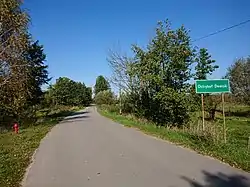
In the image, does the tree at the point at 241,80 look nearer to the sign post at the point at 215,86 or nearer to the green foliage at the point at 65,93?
the sign post at the point at 215,86

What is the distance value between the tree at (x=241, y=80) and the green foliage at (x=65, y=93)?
4198cm

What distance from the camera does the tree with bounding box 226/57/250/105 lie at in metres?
47.5

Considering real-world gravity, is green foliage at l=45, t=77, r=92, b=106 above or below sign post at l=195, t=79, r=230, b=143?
above

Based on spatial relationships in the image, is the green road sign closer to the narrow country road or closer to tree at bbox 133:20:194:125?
the narrow country road

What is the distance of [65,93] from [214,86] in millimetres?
86920

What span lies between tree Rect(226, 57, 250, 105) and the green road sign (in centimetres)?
3557

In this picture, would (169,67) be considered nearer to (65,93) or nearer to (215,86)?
(215,86)

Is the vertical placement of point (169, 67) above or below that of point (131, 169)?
above

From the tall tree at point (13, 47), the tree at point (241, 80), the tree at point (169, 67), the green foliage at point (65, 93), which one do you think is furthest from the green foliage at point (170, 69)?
the green foliage at point (65, 93)

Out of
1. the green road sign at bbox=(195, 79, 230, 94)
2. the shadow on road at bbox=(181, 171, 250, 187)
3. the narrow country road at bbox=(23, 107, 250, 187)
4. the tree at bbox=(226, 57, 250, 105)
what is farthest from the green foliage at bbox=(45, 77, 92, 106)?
the shadow on road at bbox=(181, 171, 250, 187)

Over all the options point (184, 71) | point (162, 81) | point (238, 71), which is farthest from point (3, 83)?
point (238, 71)

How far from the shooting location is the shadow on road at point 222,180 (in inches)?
272

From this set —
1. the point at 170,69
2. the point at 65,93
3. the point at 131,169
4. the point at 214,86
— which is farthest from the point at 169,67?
the point at 65,93

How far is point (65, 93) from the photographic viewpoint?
321 ft
